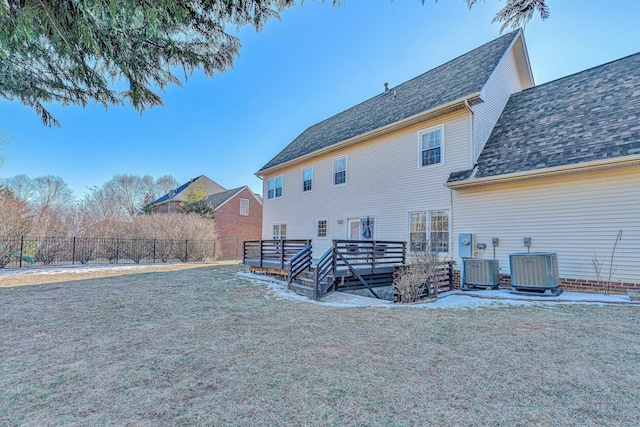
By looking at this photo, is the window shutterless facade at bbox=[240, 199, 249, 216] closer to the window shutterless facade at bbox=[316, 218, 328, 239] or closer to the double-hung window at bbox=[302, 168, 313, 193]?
the double-hung window at bbox=[302, 168, 313, 193]

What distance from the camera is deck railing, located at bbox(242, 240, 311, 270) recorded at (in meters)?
10.4

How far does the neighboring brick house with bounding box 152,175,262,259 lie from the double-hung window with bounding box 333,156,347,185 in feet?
50.3

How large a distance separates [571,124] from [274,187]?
524 inches

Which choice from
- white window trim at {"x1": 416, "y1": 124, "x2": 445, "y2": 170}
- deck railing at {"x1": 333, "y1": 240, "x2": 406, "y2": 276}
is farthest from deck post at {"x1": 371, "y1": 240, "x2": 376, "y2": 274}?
white window trim at {"x1": 416, "y1": 124, "x2": 445, "y2": 170}

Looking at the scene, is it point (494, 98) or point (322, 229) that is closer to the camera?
point (494, 98)

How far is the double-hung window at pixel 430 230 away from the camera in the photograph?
973 cm

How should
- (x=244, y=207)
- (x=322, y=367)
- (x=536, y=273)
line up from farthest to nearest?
(x=244, y=207)
(x=536, y=273)
(x=322, y=367)

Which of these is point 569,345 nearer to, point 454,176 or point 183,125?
point 454,176

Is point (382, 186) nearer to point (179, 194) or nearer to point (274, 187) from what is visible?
point (274, 187)

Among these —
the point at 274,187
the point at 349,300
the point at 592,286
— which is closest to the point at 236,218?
the point at 274,187

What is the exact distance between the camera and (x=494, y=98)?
1027 cm

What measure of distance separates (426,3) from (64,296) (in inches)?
363

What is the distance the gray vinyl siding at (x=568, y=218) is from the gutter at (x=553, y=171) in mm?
222

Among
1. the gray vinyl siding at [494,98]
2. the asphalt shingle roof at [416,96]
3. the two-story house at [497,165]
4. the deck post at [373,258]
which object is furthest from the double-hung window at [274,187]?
the gray vinyl siding at [494,98]
